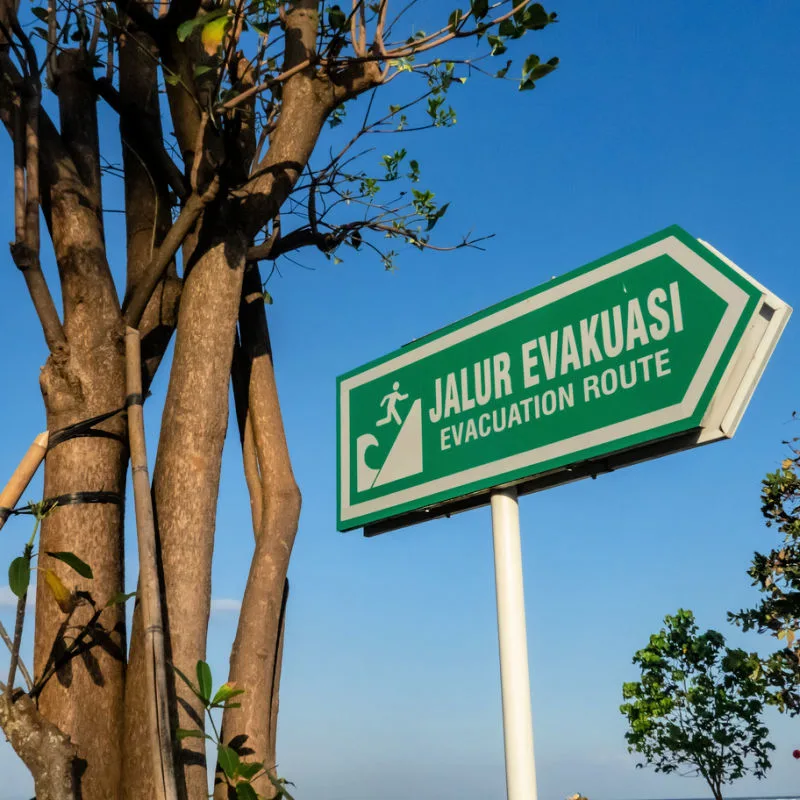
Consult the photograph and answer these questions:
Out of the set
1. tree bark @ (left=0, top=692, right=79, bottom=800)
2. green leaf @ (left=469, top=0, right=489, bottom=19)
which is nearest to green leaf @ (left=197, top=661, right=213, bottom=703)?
tree bark @ (left=0, top=692, right=79, bottom=800)

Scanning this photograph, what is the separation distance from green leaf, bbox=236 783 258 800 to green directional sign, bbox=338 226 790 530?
1.09 meters

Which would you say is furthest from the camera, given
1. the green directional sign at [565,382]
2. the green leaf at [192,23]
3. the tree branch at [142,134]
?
the tree branch at [142,134]

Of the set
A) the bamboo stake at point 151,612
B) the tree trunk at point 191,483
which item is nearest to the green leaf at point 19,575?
the bamboo stake at point 151,612

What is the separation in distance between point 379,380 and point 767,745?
21.4 metres

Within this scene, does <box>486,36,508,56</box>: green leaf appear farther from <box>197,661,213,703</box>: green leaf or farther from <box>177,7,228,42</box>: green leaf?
<box>197,661,213,703</box>: green leaf

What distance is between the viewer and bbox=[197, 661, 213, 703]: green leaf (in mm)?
3477

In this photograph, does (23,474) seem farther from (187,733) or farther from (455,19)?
(455,19)

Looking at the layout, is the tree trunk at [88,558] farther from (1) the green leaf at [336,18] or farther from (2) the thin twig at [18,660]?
(1) the green leaf at [336,18]

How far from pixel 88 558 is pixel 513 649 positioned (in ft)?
6.31

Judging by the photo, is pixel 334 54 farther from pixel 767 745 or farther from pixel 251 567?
pixel 767 745

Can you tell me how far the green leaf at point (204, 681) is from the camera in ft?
11.4

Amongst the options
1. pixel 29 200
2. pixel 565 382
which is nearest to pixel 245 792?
pixel 565 382

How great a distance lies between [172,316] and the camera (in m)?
4.58

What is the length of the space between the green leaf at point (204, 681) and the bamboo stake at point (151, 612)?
13 cm
